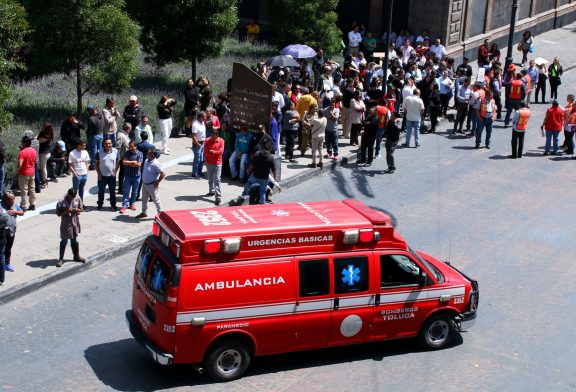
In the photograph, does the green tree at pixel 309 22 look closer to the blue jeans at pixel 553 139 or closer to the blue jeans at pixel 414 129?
the blue jeans at pixel 414 129

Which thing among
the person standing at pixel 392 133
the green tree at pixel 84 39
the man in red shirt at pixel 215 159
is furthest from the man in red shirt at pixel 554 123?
the green tree at pixel 84 39

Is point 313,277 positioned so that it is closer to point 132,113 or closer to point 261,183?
point 261,183

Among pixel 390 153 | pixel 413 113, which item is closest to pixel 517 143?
pixel 413 113

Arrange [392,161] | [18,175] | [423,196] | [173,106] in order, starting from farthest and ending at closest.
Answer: [173,106] → [392,161] → [423,196] → [18,175]

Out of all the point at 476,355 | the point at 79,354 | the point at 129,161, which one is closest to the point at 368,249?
the point at 476,355

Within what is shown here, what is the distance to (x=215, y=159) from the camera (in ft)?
63.8

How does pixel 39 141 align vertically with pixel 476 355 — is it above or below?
above

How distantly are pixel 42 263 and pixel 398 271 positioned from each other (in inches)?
246

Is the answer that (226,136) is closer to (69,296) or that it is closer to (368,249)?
(69,296)

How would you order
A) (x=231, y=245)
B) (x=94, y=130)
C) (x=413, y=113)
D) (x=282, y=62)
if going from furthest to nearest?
(x=282, y=62)
(x=413, y=113)
(x=94, y=130)
(x=231, y=245)

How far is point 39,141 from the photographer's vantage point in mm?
19375

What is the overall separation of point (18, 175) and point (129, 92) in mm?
9555

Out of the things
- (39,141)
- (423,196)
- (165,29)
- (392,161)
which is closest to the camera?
(39,141)

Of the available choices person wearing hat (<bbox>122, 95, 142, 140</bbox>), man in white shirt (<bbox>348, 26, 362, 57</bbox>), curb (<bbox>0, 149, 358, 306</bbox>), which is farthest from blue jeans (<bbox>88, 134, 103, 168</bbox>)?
man in white shirt (<bbox>348, 26, 362, 57</bbox>)
